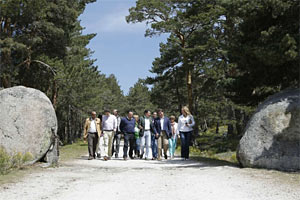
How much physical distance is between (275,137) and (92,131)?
7287mm

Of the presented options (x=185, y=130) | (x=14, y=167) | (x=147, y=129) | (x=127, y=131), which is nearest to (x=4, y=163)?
(x=14, y=167)

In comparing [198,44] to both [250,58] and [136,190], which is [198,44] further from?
[136,190]

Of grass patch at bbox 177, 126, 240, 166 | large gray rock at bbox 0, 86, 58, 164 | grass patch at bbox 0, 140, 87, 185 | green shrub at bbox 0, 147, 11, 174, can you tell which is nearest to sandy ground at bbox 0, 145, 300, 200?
grass patch at bbox 0, 140, 87, 185

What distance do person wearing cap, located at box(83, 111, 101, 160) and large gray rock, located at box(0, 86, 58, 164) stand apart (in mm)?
2676

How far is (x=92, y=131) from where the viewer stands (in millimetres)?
13289

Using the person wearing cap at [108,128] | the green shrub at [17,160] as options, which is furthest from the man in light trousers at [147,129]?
the green shrub at [17,160]

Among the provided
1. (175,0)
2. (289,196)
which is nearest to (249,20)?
(289,196)

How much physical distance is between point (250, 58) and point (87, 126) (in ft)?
22.6

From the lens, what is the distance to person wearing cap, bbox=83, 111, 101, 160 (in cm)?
1324

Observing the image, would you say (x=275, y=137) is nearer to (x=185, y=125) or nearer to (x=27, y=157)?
(x=185, y=125)

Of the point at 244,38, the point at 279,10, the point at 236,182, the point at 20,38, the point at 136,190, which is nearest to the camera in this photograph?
the point at 136,190

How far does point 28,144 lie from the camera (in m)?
9.89

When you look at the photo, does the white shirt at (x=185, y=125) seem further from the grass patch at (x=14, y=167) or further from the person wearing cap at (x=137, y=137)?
the grass patch at (x=14, y=167)

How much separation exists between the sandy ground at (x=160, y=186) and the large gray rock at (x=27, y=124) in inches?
59.9
